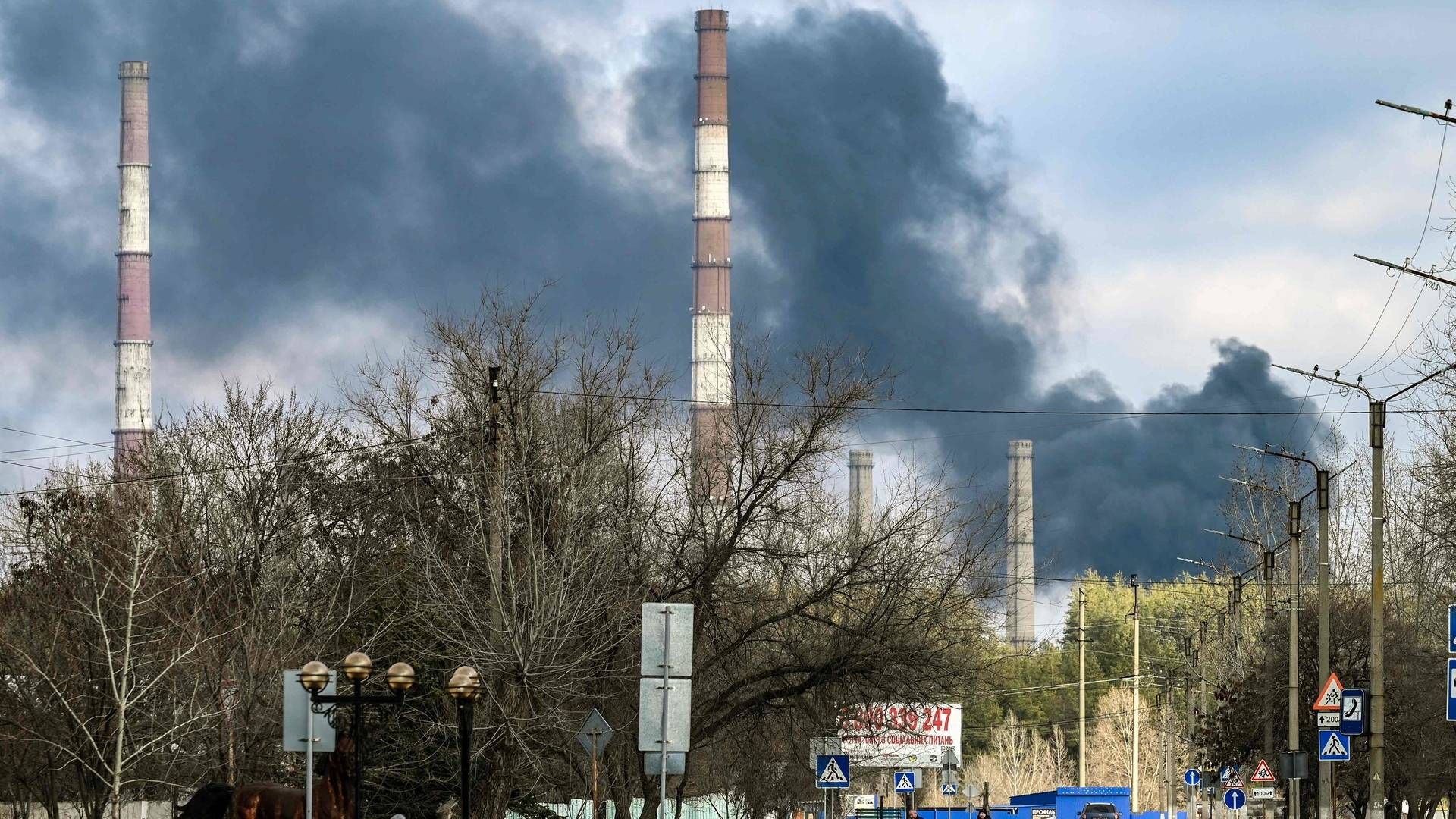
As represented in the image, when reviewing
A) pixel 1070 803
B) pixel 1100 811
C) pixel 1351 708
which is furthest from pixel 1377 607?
pixel 1070 803

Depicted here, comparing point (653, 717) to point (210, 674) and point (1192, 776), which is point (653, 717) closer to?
point (210, 674)

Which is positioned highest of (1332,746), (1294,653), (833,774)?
(1294,653)

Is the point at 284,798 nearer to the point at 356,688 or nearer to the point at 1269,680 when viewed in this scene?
the point at 356,688

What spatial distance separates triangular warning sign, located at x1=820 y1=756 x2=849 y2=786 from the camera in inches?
1342

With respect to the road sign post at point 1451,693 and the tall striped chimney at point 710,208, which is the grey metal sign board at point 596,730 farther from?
the tall striped chimney at point 710,208

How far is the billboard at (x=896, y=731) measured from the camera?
34.8 metres

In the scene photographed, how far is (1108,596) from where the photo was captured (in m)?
135

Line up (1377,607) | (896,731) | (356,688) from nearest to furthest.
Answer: (356,688)
(1377,607)
(896,731)

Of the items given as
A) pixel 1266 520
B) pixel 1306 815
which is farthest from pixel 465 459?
pixel 1266 520

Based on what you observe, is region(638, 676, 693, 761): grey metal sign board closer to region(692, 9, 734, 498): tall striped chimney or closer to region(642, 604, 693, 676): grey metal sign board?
region(642, 604, 693, 676): grey metal sign board

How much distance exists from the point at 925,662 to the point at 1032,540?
306 ft

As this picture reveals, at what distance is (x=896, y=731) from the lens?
1524 inches

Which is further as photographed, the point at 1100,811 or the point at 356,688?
the point at 1100,811

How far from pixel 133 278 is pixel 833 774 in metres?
70.0
